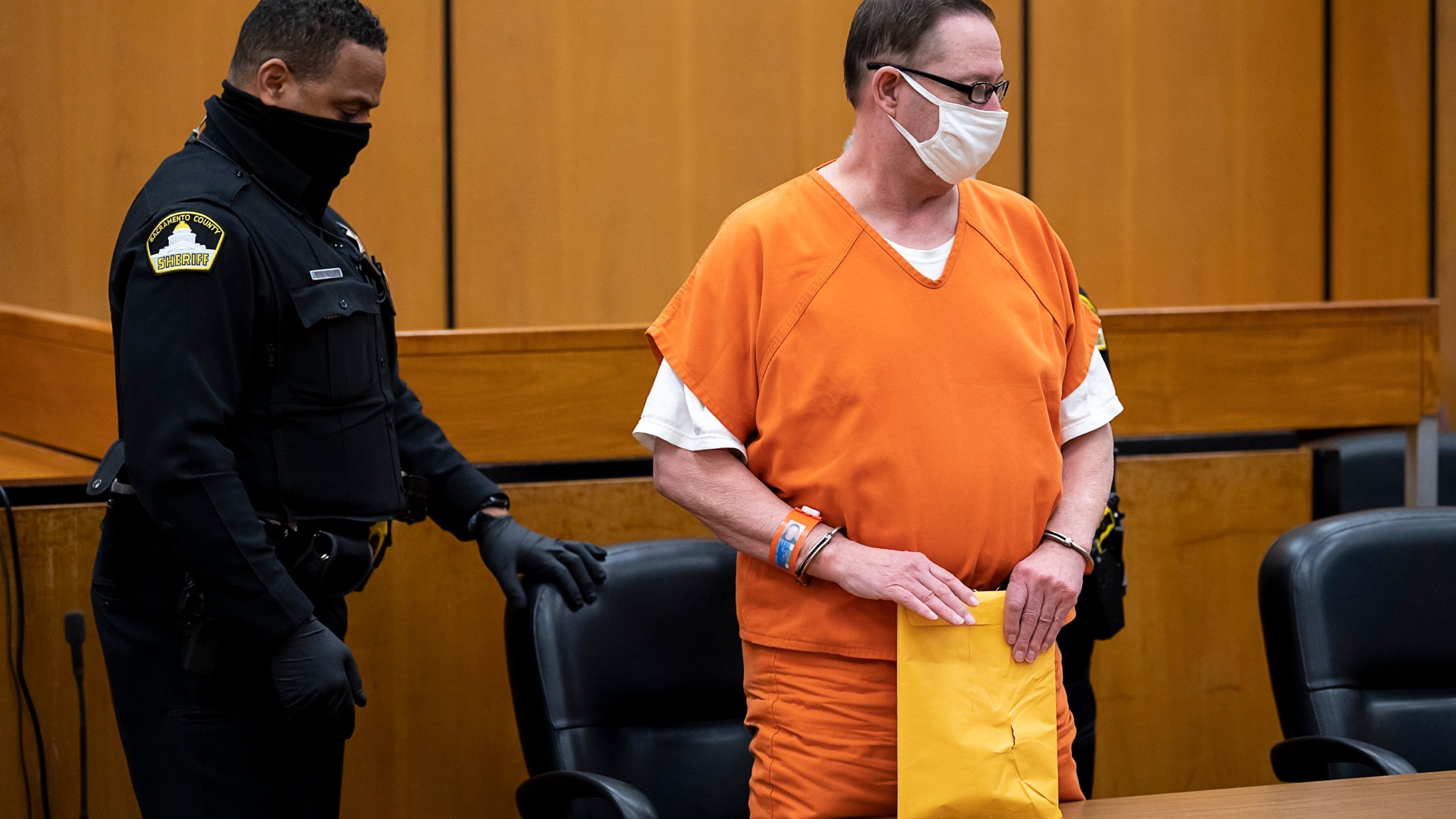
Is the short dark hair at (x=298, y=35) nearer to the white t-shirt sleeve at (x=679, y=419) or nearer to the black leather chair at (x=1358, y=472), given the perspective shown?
the white t-shirt sleeve at (x=679, y=419)

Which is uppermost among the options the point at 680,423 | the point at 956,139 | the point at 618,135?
the point at 618,135

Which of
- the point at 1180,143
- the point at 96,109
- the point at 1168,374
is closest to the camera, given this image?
the point at 1168,374

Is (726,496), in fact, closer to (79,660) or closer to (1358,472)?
(79,660)

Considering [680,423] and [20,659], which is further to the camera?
[20,659]

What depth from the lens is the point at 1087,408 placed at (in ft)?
4.86

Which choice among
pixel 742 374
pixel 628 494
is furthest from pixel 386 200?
pixel 742 374

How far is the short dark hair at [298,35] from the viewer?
64.7 inches

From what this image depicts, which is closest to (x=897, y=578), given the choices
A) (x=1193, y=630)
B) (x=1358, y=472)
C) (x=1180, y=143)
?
(x=1193, y=630)

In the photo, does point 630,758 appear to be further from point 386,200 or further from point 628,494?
point 386,200

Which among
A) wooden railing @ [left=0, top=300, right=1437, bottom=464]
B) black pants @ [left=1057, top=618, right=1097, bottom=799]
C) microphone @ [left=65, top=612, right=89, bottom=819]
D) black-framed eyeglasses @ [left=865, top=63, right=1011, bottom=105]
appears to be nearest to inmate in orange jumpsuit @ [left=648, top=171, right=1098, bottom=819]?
black-framed eyeglasses @ [left=865, top=63, right=1011, bottom=105]

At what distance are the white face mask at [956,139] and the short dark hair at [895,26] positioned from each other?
1.3 inches

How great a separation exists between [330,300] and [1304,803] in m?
1.26

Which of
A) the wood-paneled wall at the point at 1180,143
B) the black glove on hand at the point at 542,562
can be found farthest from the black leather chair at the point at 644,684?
the wood-paneled wall at the point at 1180,143

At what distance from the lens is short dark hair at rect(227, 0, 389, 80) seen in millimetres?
1643
